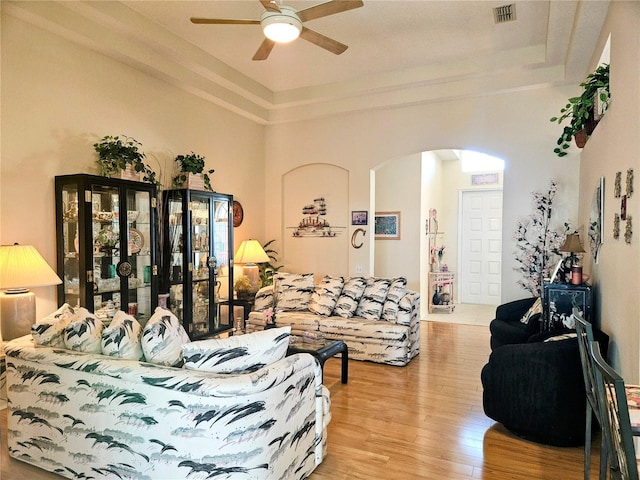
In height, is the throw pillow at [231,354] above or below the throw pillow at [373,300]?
above

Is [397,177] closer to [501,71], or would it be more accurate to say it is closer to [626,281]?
[501,71]

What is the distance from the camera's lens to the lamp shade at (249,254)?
613 centimetres

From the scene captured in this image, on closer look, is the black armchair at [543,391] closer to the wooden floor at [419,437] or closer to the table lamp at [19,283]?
the wooden floor at [419,437]

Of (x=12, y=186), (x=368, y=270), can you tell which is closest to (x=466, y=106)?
(x=368, y=270)

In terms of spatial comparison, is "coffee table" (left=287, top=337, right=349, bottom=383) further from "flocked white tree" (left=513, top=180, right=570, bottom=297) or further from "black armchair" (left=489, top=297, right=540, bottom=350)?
"flocked white tree" (left=513, top=180, right=570, bottom=297)

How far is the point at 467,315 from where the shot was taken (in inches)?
298

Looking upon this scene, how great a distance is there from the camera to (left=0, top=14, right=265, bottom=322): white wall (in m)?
3.62

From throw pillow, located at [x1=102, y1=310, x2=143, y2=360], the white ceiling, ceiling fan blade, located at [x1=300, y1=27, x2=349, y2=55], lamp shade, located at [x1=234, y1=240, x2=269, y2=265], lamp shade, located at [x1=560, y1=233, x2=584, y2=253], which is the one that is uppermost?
the white ceiling

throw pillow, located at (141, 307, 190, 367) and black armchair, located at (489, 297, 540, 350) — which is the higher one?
throw pillow, located at (141, 307, 190, 367)

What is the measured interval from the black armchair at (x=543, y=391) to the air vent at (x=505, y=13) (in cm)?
308

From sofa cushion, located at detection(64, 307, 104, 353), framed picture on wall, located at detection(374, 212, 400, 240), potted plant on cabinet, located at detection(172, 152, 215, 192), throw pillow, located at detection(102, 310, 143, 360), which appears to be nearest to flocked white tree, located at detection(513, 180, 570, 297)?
framed picture on wall, located at detection(374, 212, 400, 240)

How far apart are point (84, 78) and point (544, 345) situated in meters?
4.82

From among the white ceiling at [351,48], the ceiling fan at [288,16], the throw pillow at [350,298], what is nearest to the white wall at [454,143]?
the white ceiling at [351,48]

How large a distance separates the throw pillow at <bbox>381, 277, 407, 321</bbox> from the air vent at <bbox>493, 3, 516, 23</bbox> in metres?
2.99
